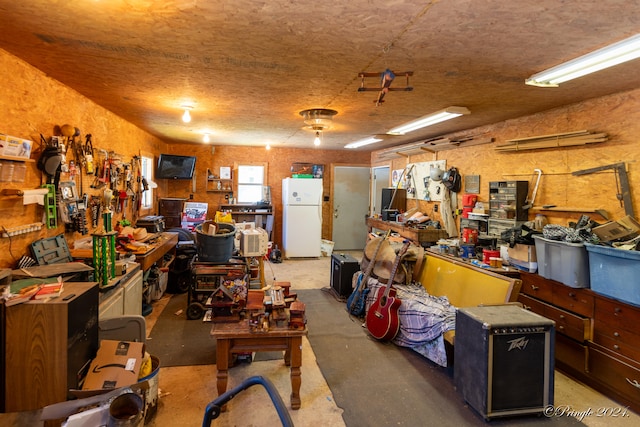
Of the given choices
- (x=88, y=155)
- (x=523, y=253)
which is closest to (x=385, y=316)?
(x=523, y=253)

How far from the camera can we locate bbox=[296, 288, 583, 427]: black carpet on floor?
2357 millimetres

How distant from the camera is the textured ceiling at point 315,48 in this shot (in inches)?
66.6

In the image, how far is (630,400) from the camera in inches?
99.0

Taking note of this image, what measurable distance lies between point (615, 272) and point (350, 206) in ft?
19.8

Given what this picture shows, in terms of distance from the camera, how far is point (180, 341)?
3.45 meters

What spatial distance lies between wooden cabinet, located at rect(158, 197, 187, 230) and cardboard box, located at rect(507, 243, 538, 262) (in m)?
5.54

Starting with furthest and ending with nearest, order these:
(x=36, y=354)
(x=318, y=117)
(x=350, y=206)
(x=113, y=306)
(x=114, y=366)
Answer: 1. (x=350, y=206)
2. (x=318, y=117)
3. (x=113, y=306)
4. (x=114, y=366)
5. (x=36, y=354)

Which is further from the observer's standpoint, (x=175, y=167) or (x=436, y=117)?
(x=175, y=167)

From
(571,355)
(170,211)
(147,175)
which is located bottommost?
(571,355)

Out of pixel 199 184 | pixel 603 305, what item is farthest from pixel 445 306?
pixel 199 184

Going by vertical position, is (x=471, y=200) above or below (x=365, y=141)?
below

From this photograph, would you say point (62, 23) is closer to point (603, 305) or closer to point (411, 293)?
point (411, 293)

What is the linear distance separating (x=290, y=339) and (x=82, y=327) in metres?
1.33

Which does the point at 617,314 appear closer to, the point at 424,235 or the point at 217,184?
the point at 424,235
